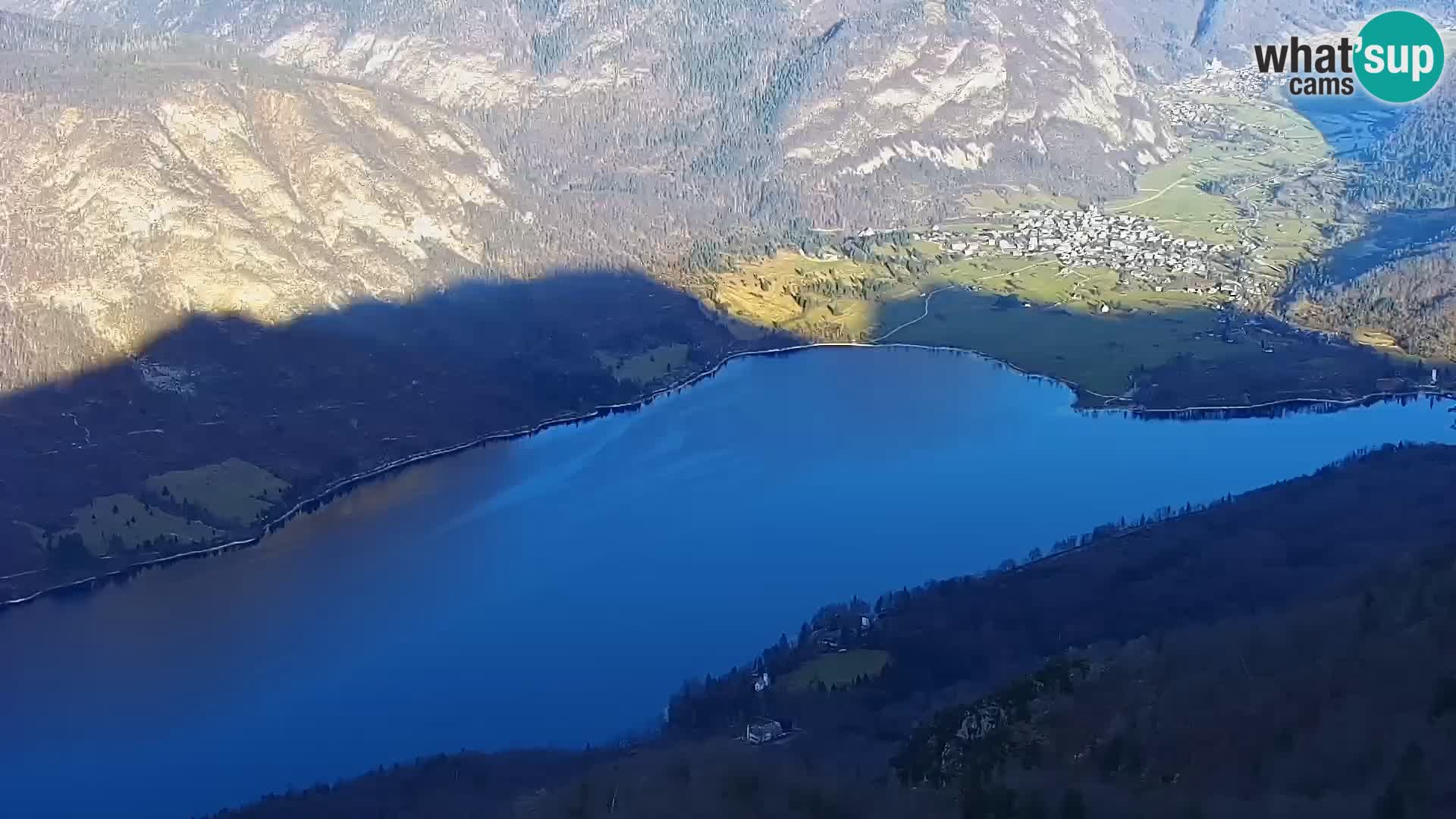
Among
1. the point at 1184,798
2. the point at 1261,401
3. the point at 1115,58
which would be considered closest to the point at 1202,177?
the point at 1115,58

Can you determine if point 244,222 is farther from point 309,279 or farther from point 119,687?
point 119,687

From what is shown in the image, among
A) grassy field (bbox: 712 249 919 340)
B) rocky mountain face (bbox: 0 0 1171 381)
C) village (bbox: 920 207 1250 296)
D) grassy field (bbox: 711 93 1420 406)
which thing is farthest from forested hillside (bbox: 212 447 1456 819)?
rocky mountain face (bbox: 0 0 1171 381)

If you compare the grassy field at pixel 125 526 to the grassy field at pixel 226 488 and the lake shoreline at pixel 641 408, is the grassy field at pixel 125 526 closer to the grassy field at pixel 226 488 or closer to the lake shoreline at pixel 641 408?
the grassy field at pixel 226 488

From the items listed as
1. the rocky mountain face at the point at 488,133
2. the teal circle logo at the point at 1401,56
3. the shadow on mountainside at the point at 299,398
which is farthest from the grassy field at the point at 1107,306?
the teal circle logo at the point at 1401,56

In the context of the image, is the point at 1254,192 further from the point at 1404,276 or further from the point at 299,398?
the point at 299,398
